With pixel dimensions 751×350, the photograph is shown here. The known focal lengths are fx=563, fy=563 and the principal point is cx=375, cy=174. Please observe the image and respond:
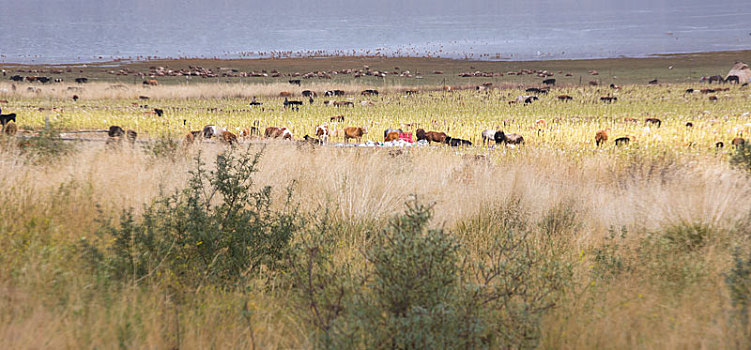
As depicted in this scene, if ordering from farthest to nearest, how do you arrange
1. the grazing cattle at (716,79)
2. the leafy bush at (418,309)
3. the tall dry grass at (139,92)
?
the grazing cattle at (716,79)
the tall dry grass at (139,92)
the leafy bush at (418,309)

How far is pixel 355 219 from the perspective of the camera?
7246 mm

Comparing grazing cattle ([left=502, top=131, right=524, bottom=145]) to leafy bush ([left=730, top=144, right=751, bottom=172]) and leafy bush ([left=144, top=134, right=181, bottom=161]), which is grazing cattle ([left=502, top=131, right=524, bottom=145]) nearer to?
leafy bush ([left=730, top=144, right=751, bottom=172])

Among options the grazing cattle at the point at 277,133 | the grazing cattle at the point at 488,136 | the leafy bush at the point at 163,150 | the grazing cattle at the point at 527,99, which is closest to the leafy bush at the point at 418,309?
the leafy bush at the point at 163,150

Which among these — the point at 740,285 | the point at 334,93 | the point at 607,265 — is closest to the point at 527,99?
the point at 334,93

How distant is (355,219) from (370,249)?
181cm

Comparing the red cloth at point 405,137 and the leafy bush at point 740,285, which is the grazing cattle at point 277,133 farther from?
the leafy bush at point 740,285

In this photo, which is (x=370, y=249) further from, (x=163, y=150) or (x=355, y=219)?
(x=163, y=150)

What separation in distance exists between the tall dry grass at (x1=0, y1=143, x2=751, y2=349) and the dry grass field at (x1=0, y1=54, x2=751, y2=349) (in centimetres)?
3

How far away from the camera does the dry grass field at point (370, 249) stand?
3.96m

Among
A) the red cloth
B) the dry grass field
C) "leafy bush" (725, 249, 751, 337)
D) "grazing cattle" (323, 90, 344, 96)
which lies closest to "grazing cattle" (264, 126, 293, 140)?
the red cloth

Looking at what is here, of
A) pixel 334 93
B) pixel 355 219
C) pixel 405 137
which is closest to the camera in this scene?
pixel 355 219

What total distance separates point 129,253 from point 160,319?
1279 mm

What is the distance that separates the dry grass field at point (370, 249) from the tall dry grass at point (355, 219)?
3cm

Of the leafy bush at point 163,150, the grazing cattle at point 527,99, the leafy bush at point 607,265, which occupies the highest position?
the grazing cattle at point 527,99
